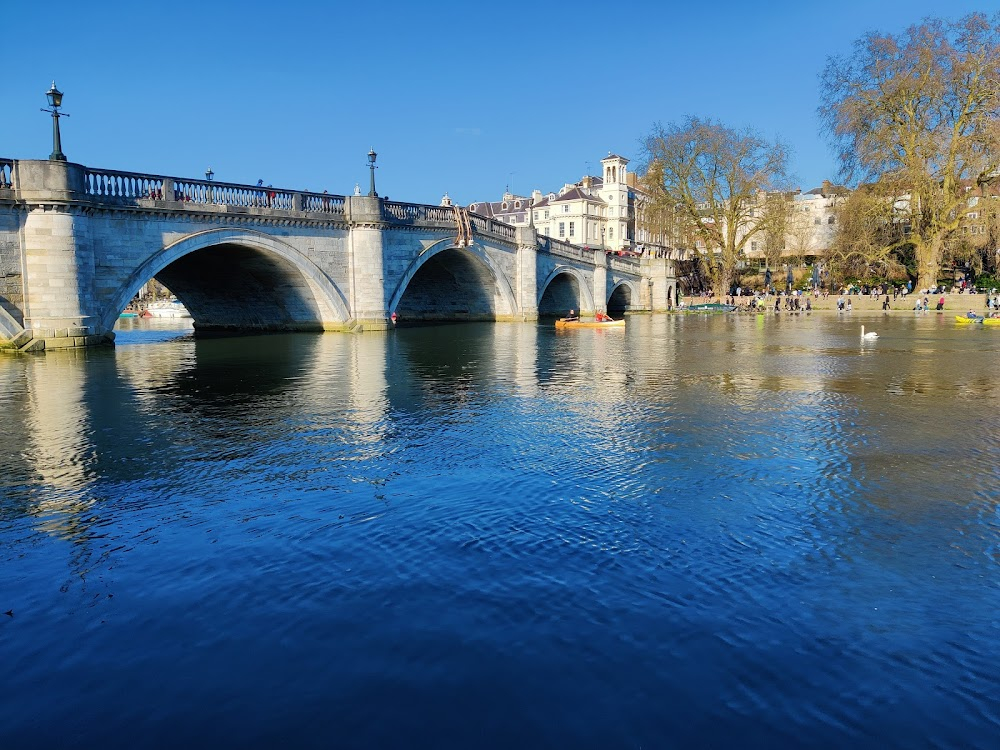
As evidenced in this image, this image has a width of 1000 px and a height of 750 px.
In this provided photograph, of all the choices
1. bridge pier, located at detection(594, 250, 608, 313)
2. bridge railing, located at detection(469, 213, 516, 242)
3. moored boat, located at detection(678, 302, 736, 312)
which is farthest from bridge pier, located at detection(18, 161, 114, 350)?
moored boat, located at detection(678, 302, 736, 312)

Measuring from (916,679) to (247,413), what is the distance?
429 inches

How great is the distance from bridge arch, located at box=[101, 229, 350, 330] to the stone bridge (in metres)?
0.06

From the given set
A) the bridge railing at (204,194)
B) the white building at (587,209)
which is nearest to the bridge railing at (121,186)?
the bridge railing at (204,194)

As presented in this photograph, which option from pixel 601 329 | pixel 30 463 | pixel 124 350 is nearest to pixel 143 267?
pixel 124 350

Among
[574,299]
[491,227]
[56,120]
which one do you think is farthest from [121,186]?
[574,299]

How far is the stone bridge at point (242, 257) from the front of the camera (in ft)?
71.4

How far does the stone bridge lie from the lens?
21750mm

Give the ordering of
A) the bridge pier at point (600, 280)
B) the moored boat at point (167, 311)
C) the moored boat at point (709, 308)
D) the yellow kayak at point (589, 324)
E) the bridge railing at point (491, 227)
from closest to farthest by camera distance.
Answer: the yellow kayak at point (589, 324)
the bridge railing at point (491, 227)
the bridge pier at point (600, 280)
the moored boat at point (709, 308)
the moored boat at point (167, 311)

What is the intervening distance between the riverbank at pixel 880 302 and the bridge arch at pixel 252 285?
4332 cm

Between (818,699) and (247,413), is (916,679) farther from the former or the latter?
(247,413)

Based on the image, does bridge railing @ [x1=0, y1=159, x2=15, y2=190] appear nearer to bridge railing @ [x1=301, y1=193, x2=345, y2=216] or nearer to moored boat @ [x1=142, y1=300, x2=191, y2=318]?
bridge railing @ [x1=301, y1=193, x2=345, y2=216]

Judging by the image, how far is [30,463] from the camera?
9227mm

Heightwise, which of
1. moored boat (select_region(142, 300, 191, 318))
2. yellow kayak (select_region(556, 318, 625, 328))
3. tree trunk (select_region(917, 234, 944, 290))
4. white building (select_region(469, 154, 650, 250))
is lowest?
yellow kayak (select_region(556, 318, 625, 328))

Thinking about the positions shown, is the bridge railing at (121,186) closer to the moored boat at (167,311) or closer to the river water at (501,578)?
the river water at (501,578)
